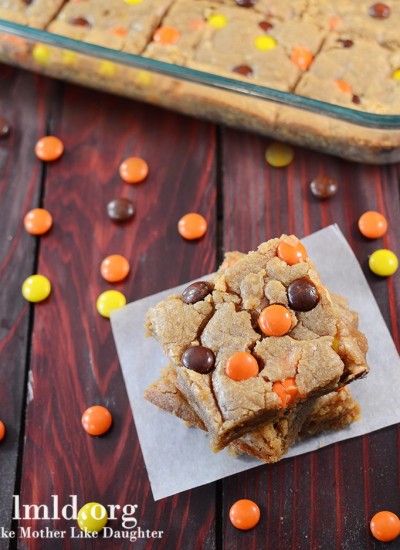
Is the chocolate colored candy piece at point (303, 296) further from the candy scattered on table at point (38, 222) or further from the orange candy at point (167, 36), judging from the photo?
the orange candy at point (167, 36)

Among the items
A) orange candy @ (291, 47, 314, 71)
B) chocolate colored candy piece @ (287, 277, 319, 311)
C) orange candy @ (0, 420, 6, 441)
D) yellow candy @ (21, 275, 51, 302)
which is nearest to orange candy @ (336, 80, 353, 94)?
orange candy @ (291, 47, 314, 71)

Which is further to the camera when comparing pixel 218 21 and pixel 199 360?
Answer: pixel 218 21

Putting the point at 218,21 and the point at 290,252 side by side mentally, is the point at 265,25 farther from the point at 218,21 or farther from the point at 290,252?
the point at 290,252

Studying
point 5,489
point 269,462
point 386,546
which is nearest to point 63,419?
point 5,489

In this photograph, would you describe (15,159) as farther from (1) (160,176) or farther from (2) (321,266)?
(2) (321,266)

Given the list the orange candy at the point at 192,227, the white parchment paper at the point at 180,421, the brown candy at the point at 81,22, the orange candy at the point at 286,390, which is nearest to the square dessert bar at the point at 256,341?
the orange candy at the point at 286,390

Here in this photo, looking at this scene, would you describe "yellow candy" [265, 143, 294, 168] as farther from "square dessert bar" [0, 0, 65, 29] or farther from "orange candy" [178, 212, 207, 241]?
"square dessert bar" [0, 0, 65, 29]

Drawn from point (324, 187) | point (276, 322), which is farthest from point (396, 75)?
point (276, 322)
